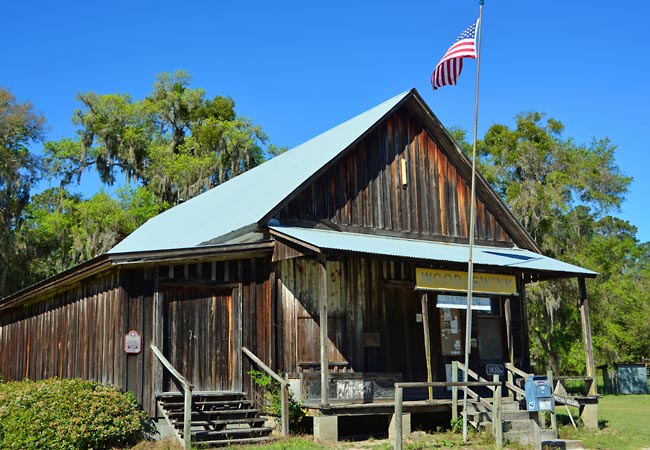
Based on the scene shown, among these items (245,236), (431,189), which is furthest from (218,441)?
(431,189)

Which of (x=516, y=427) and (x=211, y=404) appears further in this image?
(x=211, y=404)

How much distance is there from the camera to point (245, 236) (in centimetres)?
1630

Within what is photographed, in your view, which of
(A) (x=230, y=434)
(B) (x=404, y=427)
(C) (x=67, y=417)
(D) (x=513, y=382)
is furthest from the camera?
(D) (x=513, y=382)

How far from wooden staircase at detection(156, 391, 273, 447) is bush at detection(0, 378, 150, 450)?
2.25ft

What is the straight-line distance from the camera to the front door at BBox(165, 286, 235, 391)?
14688mm

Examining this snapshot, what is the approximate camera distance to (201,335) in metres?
15.1

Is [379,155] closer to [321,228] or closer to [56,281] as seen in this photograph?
[321,228]

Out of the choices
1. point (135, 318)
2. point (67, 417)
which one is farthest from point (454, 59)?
point (67, 417)

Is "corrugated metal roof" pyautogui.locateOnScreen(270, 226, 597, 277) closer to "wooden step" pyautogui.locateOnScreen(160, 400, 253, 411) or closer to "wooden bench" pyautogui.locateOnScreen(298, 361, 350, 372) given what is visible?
"wooden bench" pyautogui.locateOnScreen(298, 361, 350, 372)

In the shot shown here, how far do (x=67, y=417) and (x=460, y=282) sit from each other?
860 cm

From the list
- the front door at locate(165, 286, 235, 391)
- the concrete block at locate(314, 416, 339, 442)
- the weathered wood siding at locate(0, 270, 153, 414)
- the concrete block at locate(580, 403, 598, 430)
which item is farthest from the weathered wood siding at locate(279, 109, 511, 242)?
the concrete block at locate(580, 403, 598, 430)

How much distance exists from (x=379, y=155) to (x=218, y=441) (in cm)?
829

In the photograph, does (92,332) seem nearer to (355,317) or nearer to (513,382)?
(355,317)

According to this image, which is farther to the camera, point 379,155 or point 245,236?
point 379,155
